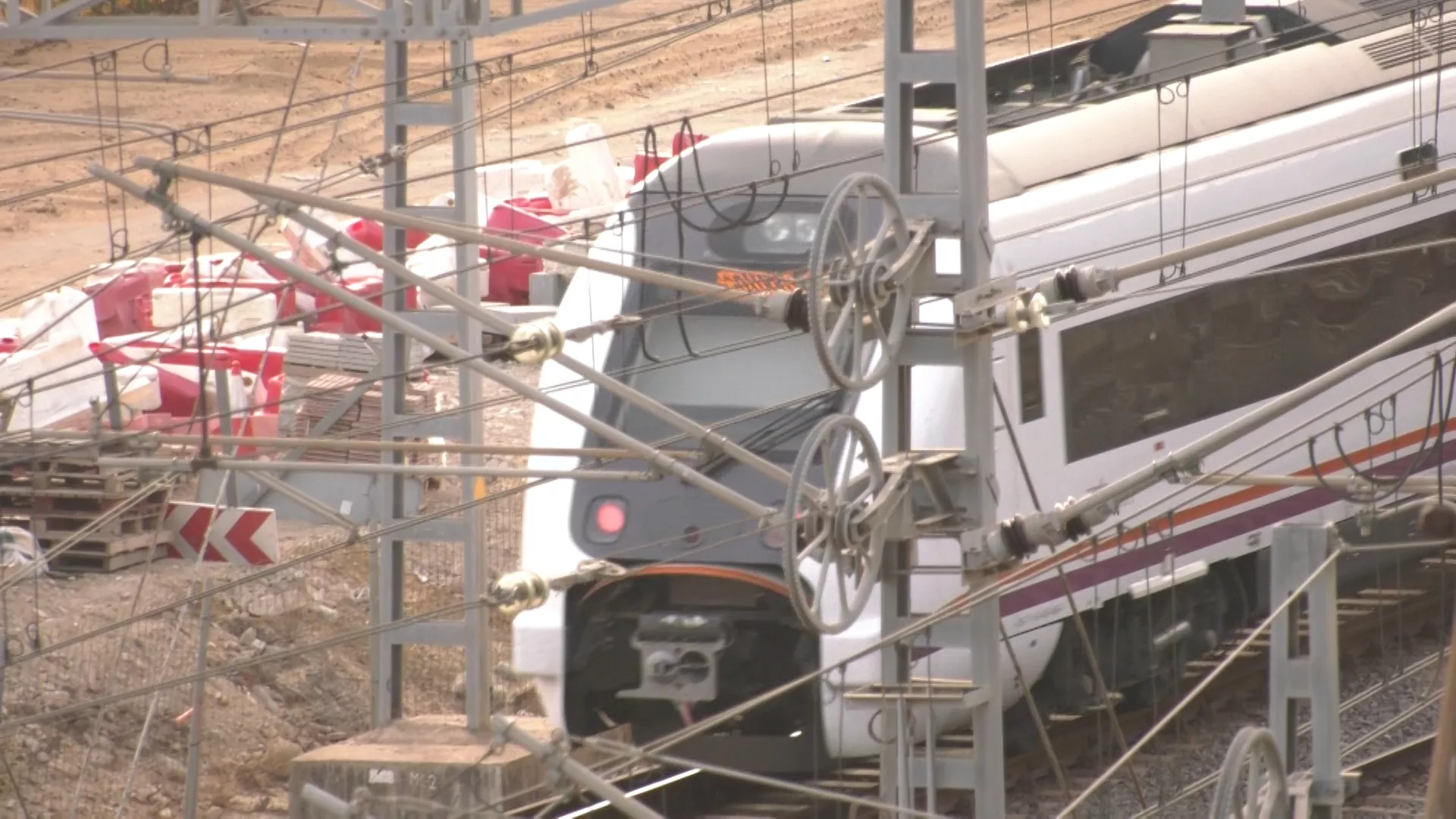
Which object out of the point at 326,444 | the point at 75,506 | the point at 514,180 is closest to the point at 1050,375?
the point at 326,444

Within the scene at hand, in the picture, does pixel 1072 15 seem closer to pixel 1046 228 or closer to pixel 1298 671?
pixel 1046 228

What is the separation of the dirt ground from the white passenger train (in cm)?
112

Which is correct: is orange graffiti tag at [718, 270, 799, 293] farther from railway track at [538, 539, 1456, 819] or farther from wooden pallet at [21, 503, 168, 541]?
wooden pallet at [21, 503, 168, 541]

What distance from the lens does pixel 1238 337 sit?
12.0 meters

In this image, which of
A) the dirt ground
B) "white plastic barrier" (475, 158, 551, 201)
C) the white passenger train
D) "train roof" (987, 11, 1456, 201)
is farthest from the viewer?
"white plastic barrier" (475, 158, 551, 201)

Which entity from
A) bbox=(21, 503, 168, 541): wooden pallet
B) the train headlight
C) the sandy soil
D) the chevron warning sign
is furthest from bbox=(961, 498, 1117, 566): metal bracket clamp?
the sandy soil

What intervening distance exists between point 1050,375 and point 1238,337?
1.70 meters

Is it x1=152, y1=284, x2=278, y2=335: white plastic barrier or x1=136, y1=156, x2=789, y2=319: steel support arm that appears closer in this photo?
x1=136, y1=156, x2=789, y2=319: steel support arm

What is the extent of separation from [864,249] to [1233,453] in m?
4.62

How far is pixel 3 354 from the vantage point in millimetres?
16875

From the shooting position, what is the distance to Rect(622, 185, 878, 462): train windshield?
1067cm

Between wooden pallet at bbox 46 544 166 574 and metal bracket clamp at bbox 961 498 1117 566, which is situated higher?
metal bracket clamp at bbox 961 498 1117 566

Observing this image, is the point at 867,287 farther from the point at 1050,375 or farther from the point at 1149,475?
the point at 1050,375

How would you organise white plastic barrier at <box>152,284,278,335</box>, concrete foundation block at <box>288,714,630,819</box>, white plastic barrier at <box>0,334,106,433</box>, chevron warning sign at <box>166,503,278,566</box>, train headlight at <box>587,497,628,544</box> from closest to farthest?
1. concrete foundation block at <box>288,714,630,819</box>
2. train headlight at <box>587,497,628,544</box>
3. chevron warning sign at <box>166,503,278,566</box>
4. white plastic barrier at <box>0,334,106,433</box>
5. white plastic barrier at <box>152,284,278,335</box>
